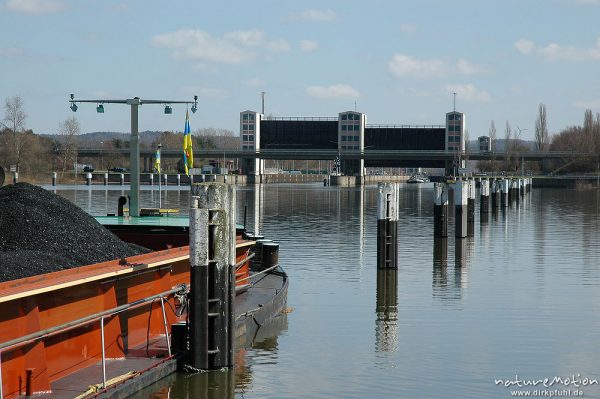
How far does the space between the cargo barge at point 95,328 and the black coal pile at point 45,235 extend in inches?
25.9

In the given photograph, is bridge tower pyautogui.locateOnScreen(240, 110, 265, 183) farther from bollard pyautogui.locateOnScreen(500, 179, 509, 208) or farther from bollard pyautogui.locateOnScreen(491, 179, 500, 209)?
bollard pyautogui.locateOnScreen(491, 179, 500, 209)

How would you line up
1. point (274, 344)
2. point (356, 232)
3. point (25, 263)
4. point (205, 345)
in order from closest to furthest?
1. point (25, 263)
2. point (205, 345)
3. point (274, 344)
4. point (356, 232)

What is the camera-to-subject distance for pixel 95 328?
15.1 meters

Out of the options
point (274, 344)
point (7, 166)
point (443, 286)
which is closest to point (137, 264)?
point (274, 344)

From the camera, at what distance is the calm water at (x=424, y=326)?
16.9 meters

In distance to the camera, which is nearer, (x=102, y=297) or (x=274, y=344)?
(x=102, y=297)

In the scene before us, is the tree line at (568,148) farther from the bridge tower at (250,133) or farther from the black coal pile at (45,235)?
the black coal pile at (45,235)

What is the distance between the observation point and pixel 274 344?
66.3ft

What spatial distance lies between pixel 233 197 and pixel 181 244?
23.2 ft

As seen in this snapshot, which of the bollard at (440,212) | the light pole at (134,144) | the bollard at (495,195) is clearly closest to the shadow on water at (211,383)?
the light pole at (134,144)

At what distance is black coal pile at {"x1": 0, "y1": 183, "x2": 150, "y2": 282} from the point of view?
50.5 ft

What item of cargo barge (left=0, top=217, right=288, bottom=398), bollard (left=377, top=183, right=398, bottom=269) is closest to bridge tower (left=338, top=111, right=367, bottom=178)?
bollard (left=377, top=183, right=398, bottom=269)

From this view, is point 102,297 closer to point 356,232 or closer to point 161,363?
point 161,363

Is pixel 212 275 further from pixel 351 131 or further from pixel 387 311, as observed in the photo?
pixel 351 131
